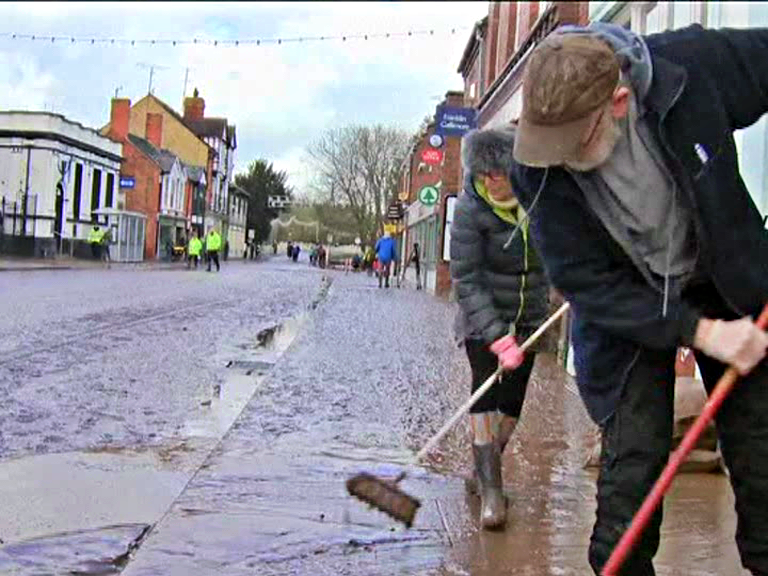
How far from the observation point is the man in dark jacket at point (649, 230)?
259 cm

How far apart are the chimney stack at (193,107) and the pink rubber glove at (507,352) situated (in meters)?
89.5

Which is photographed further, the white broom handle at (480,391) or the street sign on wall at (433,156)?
the street sign on wall at (433,156)

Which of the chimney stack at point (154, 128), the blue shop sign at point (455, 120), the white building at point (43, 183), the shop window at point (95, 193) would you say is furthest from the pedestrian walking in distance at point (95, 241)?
the chimney stack at point (154, 128)

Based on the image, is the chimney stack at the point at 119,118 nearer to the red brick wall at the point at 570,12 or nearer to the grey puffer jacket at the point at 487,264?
the red brick wall at the point at 570,12

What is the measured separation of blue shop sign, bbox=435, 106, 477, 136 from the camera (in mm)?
22419

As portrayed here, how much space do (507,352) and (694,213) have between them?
1.64m

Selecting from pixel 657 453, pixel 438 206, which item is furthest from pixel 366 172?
pixel 657 453

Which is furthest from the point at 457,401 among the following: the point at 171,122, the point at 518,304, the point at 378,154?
the point at 171,122

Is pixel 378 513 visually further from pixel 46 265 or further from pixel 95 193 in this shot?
pixel 95 193

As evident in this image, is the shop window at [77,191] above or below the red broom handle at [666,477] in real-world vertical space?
above

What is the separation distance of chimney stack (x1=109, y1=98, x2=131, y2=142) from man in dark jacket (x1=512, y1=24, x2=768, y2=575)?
6286cm

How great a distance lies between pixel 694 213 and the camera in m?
2.63

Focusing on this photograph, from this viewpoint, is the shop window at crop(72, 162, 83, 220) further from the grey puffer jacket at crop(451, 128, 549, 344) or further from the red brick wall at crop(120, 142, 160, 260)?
the grey puffer jacket at crop(451, 128, 549, 344)

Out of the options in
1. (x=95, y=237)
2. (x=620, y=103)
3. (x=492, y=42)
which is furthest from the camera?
(x=95, y=237)
